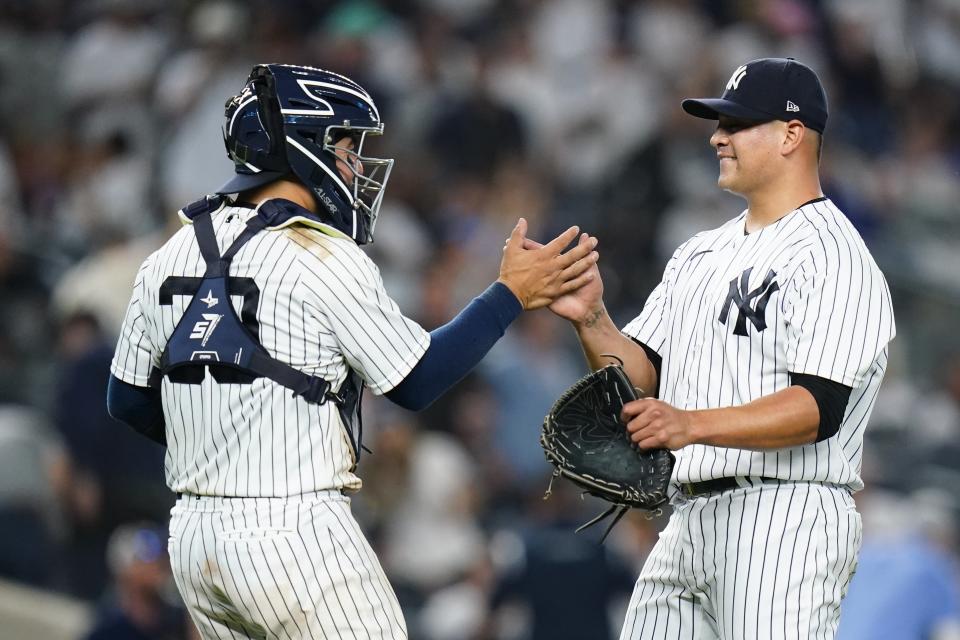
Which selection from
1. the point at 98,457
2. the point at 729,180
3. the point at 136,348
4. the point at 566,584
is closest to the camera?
the point at 136,348

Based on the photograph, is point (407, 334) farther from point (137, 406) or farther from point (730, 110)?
point (730, 110)

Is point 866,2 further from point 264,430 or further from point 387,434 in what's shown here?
point 264,430

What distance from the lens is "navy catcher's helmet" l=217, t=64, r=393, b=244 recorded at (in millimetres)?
3926

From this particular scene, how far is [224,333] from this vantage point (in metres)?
3.74

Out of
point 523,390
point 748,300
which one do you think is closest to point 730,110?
point 748,300

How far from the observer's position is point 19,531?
8.16 meters

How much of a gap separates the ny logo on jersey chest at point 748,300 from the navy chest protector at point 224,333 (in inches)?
40.8

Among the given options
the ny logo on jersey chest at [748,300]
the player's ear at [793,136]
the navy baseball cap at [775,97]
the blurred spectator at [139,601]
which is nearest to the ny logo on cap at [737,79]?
the navy baseball cap at [775,97]

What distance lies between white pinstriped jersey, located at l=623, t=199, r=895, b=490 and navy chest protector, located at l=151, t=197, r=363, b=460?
0.96 m

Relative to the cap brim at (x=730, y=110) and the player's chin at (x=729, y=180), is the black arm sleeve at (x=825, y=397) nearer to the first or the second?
the player's chin at (x=729, y=180)

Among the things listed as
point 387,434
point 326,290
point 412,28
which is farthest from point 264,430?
point 412,28

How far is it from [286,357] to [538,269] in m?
0.81

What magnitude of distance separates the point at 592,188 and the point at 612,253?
2.68 feet

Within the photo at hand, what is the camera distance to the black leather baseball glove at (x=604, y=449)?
395 cm
